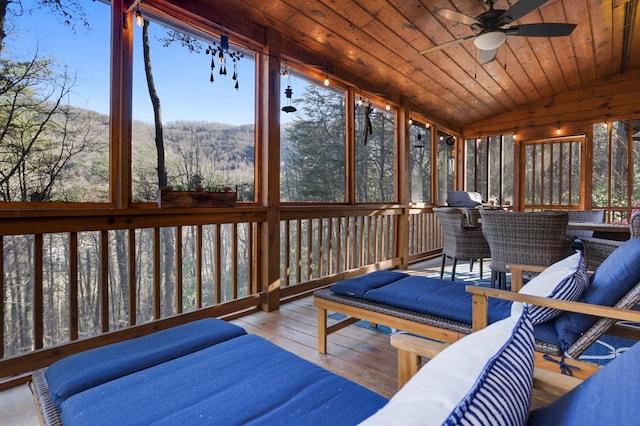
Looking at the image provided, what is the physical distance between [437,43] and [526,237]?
233 centimetres

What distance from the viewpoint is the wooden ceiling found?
298 cm

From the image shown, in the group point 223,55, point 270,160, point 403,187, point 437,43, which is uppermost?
point 437,43

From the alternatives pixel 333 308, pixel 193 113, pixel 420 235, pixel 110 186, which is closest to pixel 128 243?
pixel 110 186

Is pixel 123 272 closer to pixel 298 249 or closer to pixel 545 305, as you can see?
pixel 298 249

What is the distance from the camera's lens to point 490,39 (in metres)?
2.87

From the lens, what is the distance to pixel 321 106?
399 cm

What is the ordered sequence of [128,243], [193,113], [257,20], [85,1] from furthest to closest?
[257,20], [193,113], [128,243], [85,1]

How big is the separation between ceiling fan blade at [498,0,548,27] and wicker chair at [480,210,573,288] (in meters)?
1.54

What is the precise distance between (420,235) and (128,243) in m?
4.63

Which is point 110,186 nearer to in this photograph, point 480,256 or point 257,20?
point 257,20

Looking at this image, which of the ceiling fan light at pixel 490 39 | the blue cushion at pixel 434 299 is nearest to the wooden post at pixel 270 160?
the blue cushion at pixel 434 299

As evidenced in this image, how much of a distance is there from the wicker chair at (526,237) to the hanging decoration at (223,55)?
256cm

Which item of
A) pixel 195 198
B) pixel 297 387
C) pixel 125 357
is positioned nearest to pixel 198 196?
pixel 195 198

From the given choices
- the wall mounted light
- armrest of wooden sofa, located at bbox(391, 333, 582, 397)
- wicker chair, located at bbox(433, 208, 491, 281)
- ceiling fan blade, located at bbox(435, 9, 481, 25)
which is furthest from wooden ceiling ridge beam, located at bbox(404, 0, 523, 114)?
Answer: armrest of wooden sofa, located at bbox(391, 333, 582, 397)
